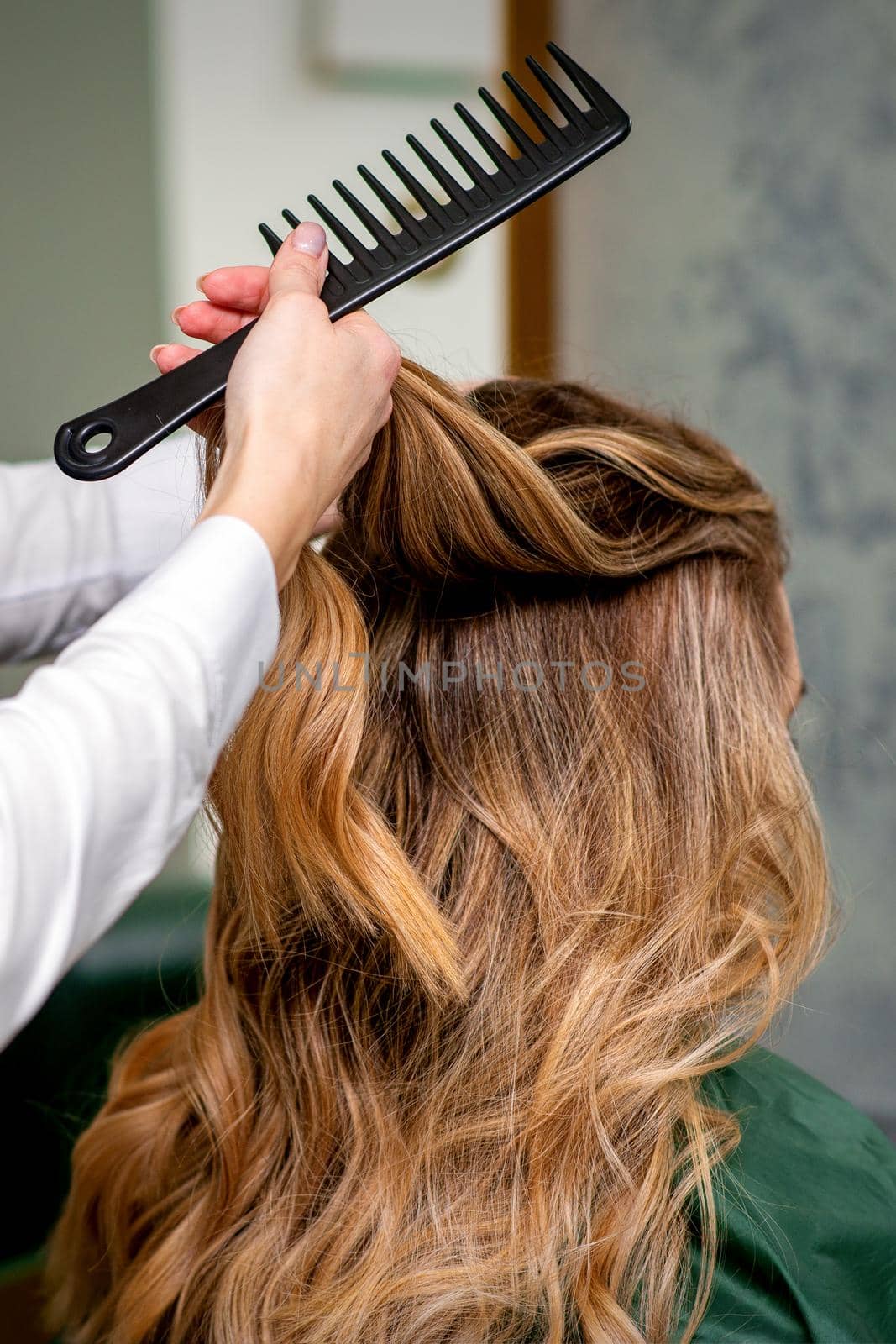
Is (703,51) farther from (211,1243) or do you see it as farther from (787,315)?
(211,1243)

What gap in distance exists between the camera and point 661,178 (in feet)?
4.87

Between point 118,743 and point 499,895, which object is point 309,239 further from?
point 499,895

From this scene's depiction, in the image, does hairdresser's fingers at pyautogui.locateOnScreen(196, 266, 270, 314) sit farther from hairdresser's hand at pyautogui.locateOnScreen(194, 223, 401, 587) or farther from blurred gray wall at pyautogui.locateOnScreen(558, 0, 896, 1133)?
blurred gray wall at pyautogui.locateOnScreen(558, 0, 896, 1133)

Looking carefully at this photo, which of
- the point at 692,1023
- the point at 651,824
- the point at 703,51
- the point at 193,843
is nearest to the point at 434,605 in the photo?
the point at 651,824

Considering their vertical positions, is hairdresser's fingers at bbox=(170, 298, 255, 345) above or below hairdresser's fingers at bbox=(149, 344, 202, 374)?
above

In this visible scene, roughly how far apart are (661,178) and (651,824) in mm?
1110

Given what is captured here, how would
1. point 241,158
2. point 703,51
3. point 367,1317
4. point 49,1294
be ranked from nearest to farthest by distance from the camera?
point 367,1317
point 49,1294
point 241,158
point 703,51

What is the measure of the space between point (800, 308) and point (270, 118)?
0.73m

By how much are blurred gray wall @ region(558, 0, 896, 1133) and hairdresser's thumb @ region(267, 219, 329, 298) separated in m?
0.88

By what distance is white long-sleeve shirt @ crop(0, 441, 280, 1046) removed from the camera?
0.37 meters

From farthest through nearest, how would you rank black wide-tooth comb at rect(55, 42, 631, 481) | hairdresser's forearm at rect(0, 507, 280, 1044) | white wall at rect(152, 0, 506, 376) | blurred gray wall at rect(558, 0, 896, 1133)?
blurred gray wall at rect(558, 0, 896, 1133), white wall at rect(152, 0, 506, 376), black wide-tooth comb at rect(55, 42, 631, 481), hairdresser's forearm at rect(0, 507, 280, 1044)

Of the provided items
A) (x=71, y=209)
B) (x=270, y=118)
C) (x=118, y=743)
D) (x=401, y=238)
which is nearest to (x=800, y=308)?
(x=270, y=118)

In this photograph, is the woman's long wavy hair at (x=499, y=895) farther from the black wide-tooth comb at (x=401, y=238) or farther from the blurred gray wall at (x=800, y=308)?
the blurred gray wall at (x=800, y=308)

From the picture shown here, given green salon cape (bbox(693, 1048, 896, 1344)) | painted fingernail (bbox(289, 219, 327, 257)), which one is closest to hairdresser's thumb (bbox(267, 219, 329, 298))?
painted fingernail (bbox(289, 219, 327, 257))
